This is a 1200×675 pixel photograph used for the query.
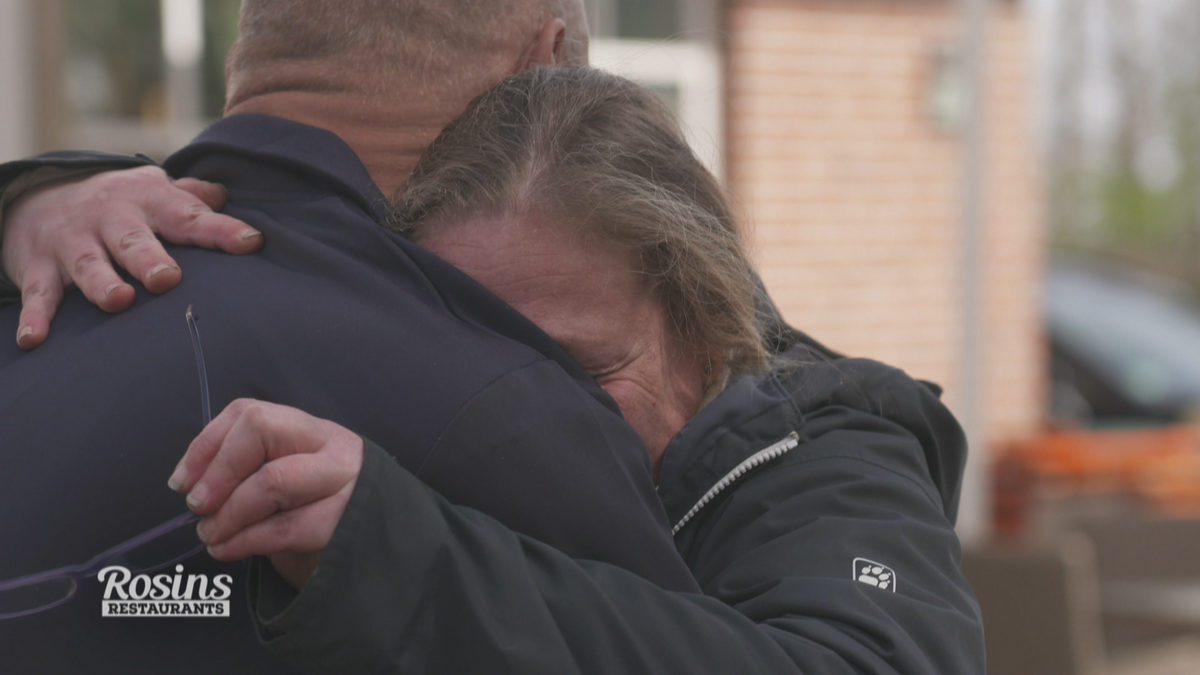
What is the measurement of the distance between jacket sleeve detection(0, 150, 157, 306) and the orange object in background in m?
5.86

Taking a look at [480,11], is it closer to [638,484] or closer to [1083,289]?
[638,484]

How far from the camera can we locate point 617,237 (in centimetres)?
139

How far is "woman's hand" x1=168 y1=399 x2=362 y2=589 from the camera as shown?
3.14 feet

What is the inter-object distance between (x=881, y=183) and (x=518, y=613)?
19.6ft

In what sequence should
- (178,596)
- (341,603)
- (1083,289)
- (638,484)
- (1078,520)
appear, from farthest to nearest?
(1083,289) → (1078,520) → (638,484) → (178,596) → (341,603)

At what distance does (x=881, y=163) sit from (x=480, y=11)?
546 centimetres

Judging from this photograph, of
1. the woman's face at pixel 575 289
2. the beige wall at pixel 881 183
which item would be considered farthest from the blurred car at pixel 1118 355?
the woman's face at pixel 575 289

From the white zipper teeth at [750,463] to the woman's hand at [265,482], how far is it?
0.61 meters

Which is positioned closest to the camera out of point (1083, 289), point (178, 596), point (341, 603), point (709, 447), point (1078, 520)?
point (341, 603)

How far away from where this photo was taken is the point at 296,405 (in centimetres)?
112

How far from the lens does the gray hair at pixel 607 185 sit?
1392 mm

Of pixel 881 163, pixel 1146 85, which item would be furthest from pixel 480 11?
pixel 1146 85

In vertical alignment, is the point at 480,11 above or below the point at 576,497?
above

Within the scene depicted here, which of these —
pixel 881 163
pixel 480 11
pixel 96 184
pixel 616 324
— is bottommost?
pixel 881 163
